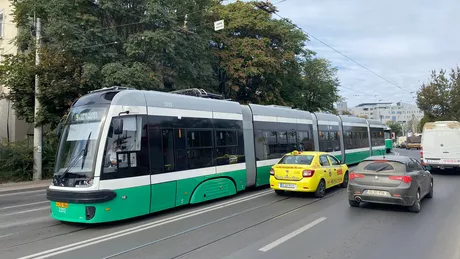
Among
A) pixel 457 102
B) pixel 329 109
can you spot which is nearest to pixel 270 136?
pixel 329 109

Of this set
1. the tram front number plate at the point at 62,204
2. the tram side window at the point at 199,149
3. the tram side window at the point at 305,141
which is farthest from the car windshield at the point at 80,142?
the tram side window at the point at 305,141

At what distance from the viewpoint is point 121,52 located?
19219 millimetres

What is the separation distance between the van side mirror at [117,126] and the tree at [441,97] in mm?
43776

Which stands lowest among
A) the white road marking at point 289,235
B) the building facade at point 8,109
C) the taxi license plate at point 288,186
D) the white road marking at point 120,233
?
the white road marking at point 289,235

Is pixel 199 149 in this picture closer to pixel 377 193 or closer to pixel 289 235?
pixel 289 235

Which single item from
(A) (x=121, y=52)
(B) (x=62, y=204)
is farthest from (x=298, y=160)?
(A) (x=121, y=52)

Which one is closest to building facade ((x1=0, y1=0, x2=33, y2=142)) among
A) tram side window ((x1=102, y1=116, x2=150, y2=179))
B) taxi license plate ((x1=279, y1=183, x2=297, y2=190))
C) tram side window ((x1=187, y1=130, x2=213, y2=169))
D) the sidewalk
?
the sidewalk

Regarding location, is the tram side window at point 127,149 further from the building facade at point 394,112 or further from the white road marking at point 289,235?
the building facade at point 394,112

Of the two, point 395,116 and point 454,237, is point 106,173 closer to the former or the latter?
point 454,237

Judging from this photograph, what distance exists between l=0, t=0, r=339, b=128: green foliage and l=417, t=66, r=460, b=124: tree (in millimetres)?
27519

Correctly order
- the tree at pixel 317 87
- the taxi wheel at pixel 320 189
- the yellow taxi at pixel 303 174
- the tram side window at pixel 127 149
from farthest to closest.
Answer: the tree at pixel 317 87
the taxi wheel at pixel 320 189
the yellow taxi at pixel 303 174
the tram side window at pixel 127 149

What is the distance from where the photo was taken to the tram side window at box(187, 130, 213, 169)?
977cm

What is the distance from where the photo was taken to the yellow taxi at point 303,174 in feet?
35.5

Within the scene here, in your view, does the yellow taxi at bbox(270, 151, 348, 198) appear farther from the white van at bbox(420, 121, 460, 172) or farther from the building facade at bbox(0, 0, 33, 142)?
the building facade at bbox(0, 0, 33, 142)
